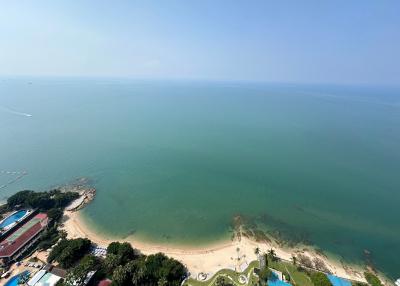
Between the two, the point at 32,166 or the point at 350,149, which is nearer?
the point at 32,166

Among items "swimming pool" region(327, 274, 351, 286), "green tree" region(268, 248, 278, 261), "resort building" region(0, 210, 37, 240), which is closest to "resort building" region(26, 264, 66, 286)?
"resort building" region(0, 210, 37, 240)

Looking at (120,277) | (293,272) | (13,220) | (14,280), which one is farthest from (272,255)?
(13,220)

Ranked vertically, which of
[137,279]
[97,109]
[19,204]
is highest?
[137,279]

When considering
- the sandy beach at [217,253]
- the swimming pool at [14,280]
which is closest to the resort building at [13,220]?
the sandy beach at [217,253]

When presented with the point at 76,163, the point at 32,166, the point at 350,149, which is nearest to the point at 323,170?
the point at 350,149

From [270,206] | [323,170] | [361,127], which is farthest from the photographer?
[361,127]

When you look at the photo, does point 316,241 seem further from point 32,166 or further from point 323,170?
point 32,166

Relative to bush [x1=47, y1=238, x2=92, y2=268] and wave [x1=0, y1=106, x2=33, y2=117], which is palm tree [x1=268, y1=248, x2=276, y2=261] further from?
wave [x1=0, y1=106, x2=33, y2=117]
